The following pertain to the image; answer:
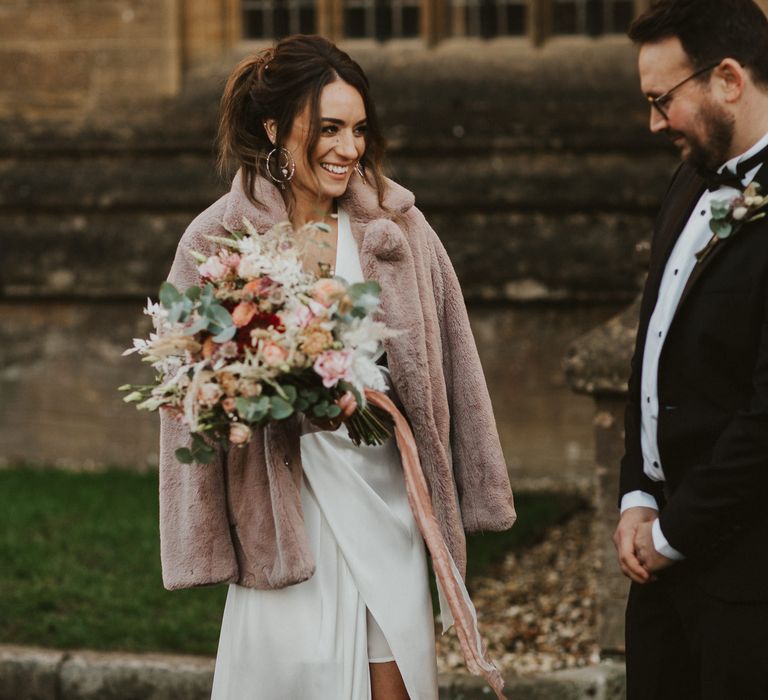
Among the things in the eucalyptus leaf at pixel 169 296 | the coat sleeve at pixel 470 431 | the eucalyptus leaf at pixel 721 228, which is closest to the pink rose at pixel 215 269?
the eucalyptus leaf at pixel 169 296

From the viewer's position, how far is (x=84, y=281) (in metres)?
8.22

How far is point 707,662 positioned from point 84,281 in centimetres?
604

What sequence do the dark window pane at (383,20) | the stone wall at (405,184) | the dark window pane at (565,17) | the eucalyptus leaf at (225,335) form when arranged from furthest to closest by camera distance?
the dark window pane at (383,20) < the dark window pane at (565,17) < the stone wall at (405,184) < the eucalyptus leaf at (225,335)

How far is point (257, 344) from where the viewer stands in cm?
290

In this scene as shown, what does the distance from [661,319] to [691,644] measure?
69 centimetres

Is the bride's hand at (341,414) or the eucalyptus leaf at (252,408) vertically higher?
the eucalyptus leaf at (252,408)

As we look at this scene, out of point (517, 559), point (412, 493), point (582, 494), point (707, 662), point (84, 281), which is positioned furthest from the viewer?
point (84, 281)

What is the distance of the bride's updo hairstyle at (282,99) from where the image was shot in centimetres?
336

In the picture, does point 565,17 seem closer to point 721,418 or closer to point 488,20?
point 488,20

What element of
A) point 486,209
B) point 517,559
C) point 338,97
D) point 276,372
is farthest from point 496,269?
point 276,372

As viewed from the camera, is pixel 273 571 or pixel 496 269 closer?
pixel 273 571

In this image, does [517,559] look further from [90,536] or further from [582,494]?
[90,536]

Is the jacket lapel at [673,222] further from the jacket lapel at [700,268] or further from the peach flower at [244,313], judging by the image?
the peach flower at [244,313]

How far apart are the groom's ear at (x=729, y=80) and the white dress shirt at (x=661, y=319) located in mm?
147
